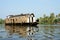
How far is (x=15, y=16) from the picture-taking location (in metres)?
78.8

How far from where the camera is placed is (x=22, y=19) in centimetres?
7231

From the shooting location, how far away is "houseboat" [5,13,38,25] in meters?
66.8

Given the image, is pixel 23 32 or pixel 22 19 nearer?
pixel 23 32

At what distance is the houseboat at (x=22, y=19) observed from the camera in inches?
2628

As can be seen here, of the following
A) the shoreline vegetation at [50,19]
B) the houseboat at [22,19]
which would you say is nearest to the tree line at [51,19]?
the shoreline vegetation at [50,19]

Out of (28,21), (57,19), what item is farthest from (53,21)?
(28,21)

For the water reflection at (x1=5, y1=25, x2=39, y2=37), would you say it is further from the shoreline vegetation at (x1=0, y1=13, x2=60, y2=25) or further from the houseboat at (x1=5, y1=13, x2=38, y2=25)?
the shoreline vegetation at (x1=0, y1=13, x2=60, y2=25)

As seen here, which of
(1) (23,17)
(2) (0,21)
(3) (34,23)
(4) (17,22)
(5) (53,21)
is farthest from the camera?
(2) (0,21)

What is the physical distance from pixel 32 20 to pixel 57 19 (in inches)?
2569

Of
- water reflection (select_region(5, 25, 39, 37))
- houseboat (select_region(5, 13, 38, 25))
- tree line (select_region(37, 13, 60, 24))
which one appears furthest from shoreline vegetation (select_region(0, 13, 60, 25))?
water reflection (select_region(5, 25, 39, 37))

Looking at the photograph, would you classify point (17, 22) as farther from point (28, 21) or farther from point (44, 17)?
point (44, 17)

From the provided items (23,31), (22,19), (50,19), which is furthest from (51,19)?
(23,31)

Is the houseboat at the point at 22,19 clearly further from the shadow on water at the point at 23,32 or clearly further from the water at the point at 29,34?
the water at the point at 29,34

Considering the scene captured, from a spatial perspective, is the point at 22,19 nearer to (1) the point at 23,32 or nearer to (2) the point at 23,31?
(2) the point at 23,31
